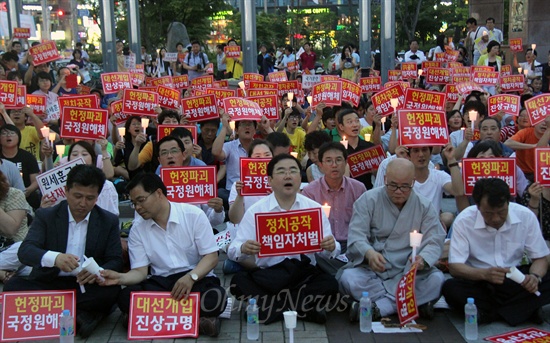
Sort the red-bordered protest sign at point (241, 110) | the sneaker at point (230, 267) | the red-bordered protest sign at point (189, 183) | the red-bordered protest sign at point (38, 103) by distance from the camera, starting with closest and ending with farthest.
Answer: the red-bordered protest sign at point (189, 183), the sneaker at point (230, 267), the red-bordered protest sign at point (241, 110), the red-bordered protest sign at point (38, 103)

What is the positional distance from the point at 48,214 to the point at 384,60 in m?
12.8

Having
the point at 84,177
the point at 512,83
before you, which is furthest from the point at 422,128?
the point at 512,83

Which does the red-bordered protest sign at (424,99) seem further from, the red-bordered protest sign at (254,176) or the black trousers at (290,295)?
the black trousers at (290,295)

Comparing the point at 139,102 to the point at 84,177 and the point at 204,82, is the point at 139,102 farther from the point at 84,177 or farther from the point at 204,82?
the point at 84,177

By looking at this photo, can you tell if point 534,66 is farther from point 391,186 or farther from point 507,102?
point 391,186

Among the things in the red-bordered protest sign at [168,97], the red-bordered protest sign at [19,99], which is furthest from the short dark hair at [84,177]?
the red-bordered protest sign at [168,97]

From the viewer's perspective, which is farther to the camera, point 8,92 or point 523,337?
point 8,92

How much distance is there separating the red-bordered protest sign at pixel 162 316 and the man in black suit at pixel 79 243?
0.33 meters

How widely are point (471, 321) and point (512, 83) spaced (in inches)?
383

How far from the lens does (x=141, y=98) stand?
1099 centimetres

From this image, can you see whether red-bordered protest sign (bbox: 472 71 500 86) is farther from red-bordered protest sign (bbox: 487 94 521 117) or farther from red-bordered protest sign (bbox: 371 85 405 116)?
red-bordered protest sign (bbox: 371 85 405 116)

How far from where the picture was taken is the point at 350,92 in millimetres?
12008

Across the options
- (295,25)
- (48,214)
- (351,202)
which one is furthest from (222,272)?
(295,25)

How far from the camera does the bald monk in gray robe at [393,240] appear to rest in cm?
625
